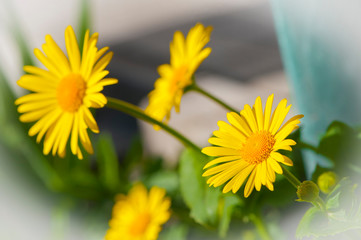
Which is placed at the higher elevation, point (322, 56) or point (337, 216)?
point (322, 56)

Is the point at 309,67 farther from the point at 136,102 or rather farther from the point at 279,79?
the point at 136,102

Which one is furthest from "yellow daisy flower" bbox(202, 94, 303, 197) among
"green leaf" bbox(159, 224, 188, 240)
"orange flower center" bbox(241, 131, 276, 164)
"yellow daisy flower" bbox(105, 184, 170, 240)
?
"green leaf" bbox(159, 224, 188, 240)

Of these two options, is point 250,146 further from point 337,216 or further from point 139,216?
point 139,216

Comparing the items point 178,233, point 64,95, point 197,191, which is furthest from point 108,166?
point 64,95

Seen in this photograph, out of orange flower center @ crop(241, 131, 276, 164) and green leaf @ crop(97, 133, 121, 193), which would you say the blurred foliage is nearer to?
orange flower center @ crop(241, 131, 276, 164)

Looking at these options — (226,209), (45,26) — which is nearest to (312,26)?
(226,209)
